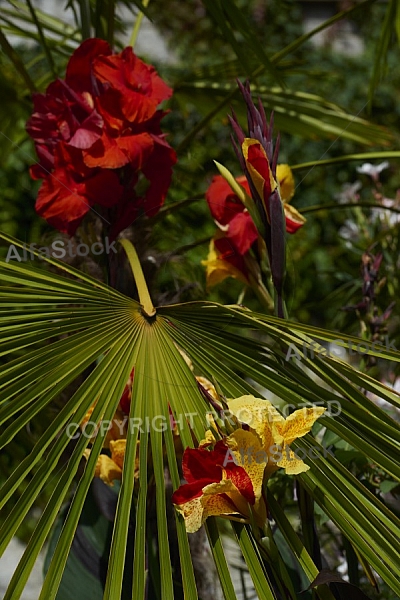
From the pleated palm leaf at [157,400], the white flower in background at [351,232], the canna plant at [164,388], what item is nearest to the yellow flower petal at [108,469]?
the canna plant at [164,388]

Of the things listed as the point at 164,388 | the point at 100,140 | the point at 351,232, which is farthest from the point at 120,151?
the point at 351,232

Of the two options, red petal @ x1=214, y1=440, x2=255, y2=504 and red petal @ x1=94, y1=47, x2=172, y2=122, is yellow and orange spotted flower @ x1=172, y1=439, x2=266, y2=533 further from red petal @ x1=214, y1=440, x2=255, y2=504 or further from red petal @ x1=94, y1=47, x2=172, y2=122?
red petal @ x1=94, y1=47, x2=172, y2=122

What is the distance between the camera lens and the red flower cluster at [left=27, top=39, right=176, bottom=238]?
77 centimetres

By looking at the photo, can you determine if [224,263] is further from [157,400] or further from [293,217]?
[157,400]

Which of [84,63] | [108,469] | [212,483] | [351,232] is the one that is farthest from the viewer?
[351,232]

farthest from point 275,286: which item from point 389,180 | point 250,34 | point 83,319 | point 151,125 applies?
point 389,180

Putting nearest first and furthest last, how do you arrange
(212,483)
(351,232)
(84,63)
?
(212,483), (84,63), (351,232)

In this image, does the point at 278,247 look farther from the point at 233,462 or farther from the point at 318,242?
the point at 318,242

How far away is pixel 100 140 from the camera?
0.77 meters

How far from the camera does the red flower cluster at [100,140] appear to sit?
0.77 m

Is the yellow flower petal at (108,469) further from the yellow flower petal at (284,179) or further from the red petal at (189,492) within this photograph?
the yellow flower petal at (284,179)

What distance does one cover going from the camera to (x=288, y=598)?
533 mm

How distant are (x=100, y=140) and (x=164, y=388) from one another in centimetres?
32

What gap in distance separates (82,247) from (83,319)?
0.93ft
